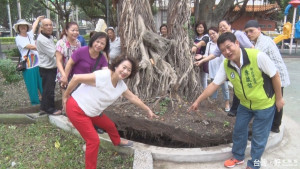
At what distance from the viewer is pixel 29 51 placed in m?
4.23

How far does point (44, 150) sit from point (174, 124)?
66.6 inches

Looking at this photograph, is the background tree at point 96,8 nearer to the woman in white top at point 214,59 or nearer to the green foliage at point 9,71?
the green foliage at point 9,71

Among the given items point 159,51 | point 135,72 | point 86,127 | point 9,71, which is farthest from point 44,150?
point 159,51

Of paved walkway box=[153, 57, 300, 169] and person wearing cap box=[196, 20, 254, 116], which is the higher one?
person wearing cap box=[196, 20, 254, 116]

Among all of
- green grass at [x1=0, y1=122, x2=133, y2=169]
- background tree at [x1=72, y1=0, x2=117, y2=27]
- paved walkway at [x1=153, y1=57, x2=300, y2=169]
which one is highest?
background tree at [x1=72, y1=0, x2=117, y2=27]

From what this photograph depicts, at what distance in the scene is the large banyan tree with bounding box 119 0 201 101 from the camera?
14.6 feet

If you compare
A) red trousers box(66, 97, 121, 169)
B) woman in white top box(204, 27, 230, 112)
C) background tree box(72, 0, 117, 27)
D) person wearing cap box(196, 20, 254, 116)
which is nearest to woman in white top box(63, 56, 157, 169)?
red trousers box(66, 97, 121, 169)

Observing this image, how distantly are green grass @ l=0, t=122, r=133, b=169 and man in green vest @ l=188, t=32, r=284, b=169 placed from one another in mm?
1228

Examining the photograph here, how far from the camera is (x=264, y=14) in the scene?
1794cm

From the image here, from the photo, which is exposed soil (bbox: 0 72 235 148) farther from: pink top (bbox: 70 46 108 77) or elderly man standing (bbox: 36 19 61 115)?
elderly man standing (bbox: 36 19 61 115)

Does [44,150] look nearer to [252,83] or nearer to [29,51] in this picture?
[29,51]

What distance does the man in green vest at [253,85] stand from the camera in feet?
8.18

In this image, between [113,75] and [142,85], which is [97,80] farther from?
[142,85]

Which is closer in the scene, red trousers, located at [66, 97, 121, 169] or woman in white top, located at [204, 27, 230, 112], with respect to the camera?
red trousers, located at [66, 97, 121, 169]
